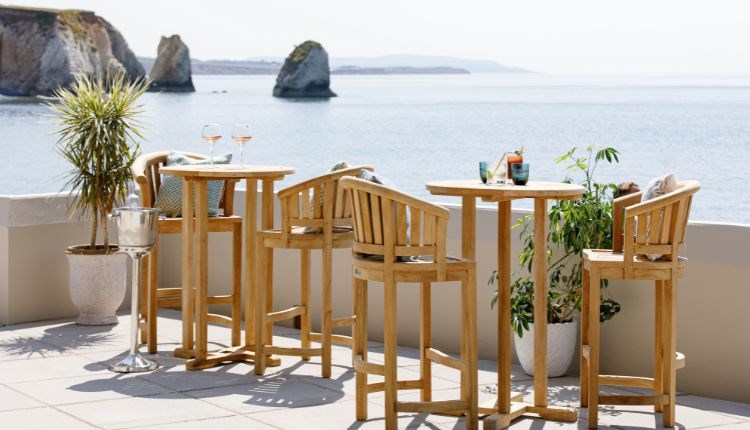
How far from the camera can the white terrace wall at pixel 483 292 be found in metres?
5.62

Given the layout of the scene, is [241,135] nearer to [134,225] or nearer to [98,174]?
[134,225]

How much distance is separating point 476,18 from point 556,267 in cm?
4884

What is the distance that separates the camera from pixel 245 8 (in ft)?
174

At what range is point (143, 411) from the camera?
5.12 meters

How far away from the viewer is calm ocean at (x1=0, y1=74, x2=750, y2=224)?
41312 mm

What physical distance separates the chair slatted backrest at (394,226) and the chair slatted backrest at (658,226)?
0.71 m

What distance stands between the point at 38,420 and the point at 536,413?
1.94 metres

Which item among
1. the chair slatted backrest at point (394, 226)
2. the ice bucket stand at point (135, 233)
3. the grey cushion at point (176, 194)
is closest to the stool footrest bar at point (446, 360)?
the chair slatted backrest at point (394, 226)

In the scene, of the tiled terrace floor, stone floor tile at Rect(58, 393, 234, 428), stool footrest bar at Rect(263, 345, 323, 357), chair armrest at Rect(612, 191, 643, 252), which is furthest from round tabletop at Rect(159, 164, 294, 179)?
chair armrest at Rect(612, 191, 643, 252)

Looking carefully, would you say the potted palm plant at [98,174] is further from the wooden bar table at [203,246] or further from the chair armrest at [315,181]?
the chair armrest at [315,181]

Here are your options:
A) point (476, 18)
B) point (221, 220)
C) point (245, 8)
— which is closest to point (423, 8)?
point (476, 18)

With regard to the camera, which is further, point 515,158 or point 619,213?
point 619,213

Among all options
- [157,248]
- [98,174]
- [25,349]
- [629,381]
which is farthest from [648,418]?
[98,174]

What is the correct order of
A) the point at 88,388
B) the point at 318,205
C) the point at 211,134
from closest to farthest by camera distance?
the point at 88,388 < the point at 318,205 < the point at 211,134
